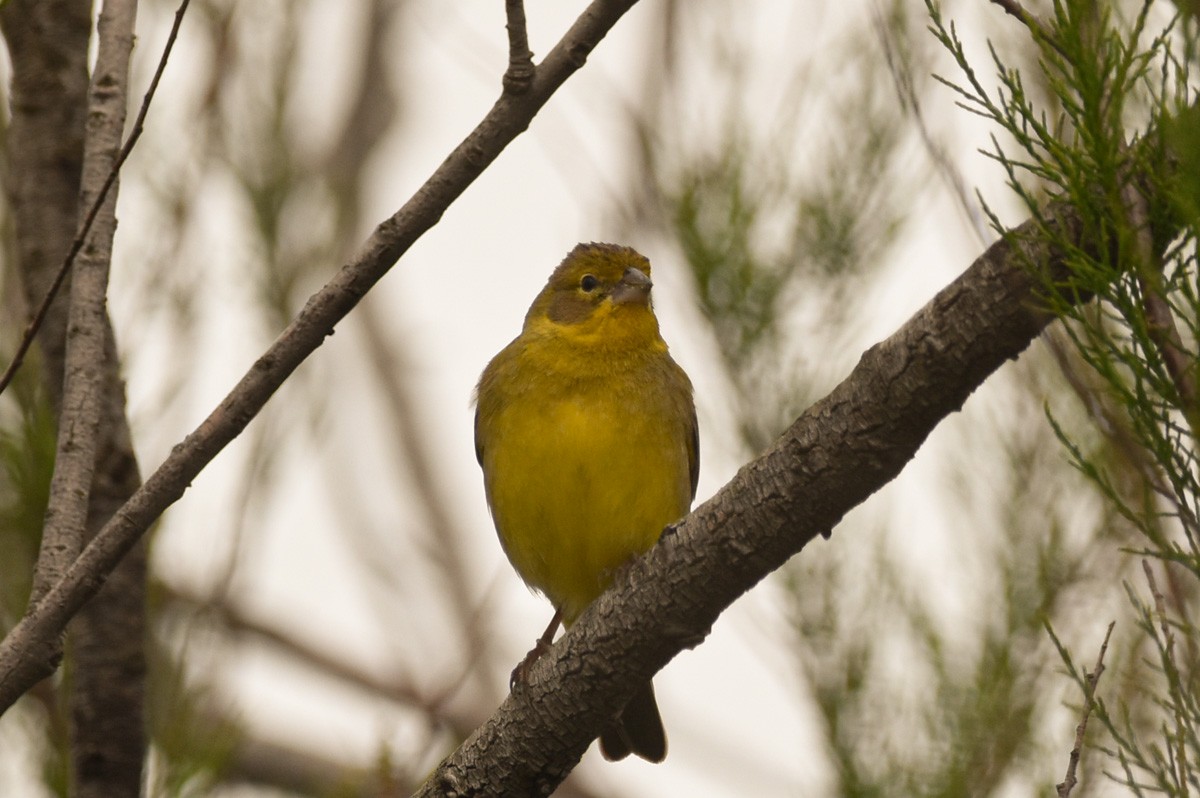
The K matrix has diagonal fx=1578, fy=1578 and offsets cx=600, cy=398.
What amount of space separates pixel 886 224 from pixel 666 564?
2.48m

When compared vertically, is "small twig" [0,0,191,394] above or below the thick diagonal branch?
above

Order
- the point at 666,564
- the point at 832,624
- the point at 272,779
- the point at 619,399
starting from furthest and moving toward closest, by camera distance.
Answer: the point at 272,779
the point at 619,399
the point at 832,624
the point at 666,564

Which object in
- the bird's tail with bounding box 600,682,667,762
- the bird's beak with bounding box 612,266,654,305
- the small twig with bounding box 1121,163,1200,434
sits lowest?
Result: the small twig with bounding box 1121,163,1200,434

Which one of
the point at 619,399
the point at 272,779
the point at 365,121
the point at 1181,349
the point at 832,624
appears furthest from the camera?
the point at 365,121

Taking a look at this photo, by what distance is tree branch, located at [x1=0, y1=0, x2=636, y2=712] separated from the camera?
122 inches

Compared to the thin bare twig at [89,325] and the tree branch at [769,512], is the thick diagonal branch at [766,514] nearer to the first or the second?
the tree branch at [769,512]

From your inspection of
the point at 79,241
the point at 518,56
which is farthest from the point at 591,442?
the point at 79,241

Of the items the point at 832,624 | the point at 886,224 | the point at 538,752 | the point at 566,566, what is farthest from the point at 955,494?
the point at 538,752

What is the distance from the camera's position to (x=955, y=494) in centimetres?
515

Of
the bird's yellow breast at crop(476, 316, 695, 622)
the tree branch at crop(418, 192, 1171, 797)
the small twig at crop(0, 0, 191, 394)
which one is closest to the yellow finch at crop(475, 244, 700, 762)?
the bird's yellow breast at crop(476, 316, 695, 622)

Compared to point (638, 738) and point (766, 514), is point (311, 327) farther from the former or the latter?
point (638, 738)

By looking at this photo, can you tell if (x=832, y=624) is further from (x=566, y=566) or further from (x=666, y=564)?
(x=666, y=564)

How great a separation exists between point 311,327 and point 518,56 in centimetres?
68

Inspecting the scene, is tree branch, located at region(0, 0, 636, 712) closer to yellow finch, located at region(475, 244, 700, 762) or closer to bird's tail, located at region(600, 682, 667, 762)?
yellow finch, located at region(475, 244, 700, 762)
